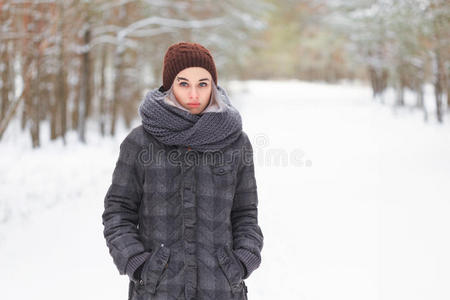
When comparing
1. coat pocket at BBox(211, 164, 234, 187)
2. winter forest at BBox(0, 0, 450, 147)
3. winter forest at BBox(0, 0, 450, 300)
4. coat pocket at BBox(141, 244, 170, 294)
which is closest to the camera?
coat pocket at BBox(141, 244, 170, 294)

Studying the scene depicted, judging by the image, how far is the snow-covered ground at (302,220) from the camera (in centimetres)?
477

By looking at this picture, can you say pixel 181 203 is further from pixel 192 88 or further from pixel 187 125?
pixel 192 88

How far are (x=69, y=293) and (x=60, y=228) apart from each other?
7.17ft

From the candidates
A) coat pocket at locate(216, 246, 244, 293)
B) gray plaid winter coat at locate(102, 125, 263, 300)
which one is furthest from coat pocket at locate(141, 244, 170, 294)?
coat pocket at locate(216, 246, 244, 293)

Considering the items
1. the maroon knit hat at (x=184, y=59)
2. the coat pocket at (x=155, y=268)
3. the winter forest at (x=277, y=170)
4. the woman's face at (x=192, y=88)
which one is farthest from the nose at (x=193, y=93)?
the winter forest at (x=277, y=170)

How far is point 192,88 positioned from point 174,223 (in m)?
0.68

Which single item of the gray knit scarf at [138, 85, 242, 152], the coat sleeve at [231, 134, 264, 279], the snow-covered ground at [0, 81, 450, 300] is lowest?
the snow-covered ground at [0, 81, 450, 300]

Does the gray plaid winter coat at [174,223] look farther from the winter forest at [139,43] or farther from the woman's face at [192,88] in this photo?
the winter forest at [139,43]

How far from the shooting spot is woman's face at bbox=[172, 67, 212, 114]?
2166mm

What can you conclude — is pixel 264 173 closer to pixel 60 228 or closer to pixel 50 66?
pixel 60 228

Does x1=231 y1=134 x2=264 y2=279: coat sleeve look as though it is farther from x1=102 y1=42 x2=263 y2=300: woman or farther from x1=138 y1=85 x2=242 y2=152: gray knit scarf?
x1=138 y1=85 x2=242 y2=152: gray knit scarf

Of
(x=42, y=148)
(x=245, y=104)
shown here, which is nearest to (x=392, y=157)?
(x=42, y=148)

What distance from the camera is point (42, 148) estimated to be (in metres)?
14.2

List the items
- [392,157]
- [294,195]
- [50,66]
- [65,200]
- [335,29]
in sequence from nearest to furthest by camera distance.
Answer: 1. [65,200]
2. [294,195]
3. [392,157]
4. [50,66]
5. [335,29]
